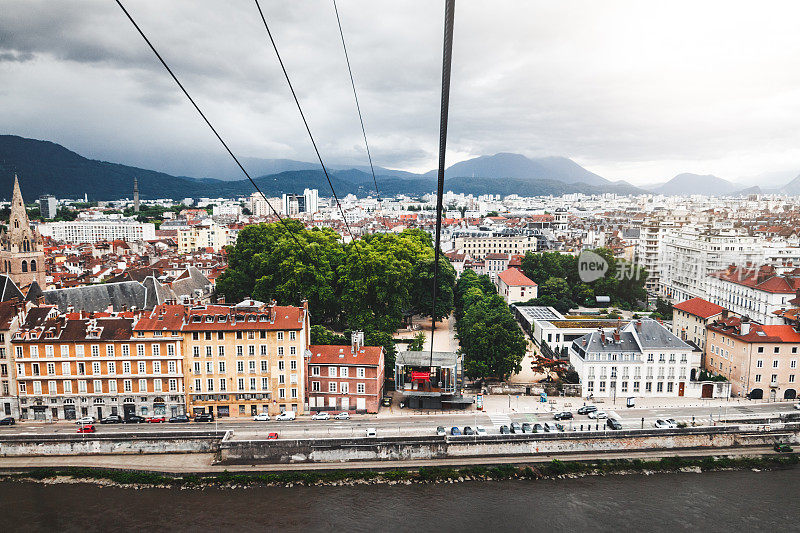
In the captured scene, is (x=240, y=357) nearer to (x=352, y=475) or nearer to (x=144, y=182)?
(x=352, y=475)

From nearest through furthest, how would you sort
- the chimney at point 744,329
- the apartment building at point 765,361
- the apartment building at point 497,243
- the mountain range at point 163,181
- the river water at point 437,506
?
the river water at point 437,506 → the apartment building at point 765,361 → the chimney at point 744,329 → the apartment building at point 497,243 → the mountain range at point 163,181

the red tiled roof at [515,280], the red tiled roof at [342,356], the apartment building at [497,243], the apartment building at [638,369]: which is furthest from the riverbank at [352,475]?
the apartment building at [497,243]

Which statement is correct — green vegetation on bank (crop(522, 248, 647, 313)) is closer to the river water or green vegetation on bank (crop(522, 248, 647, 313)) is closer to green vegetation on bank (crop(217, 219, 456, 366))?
green vegetation on bank (crop(217, 219, 456, 366))

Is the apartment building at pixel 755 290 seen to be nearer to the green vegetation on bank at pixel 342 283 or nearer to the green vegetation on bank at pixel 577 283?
the green vegetation on bank at pixel 577 283

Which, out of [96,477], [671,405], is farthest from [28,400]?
[671,405]

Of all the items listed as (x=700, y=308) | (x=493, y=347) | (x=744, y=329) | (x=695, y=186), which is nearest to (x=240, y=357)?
(x=493, y=347)

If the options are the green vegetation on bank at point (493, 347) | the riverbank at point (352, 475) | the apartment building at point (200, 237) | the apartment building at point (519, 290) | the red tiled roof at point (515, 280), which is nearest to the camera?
the riverbank at point (352, 475)

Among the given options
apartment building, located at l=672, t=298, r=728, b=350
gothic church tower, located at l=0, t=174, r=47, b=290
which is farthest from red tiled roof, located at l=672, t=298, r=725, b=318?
gothic church tower, located at l=0, t=174, r=47, b=290
